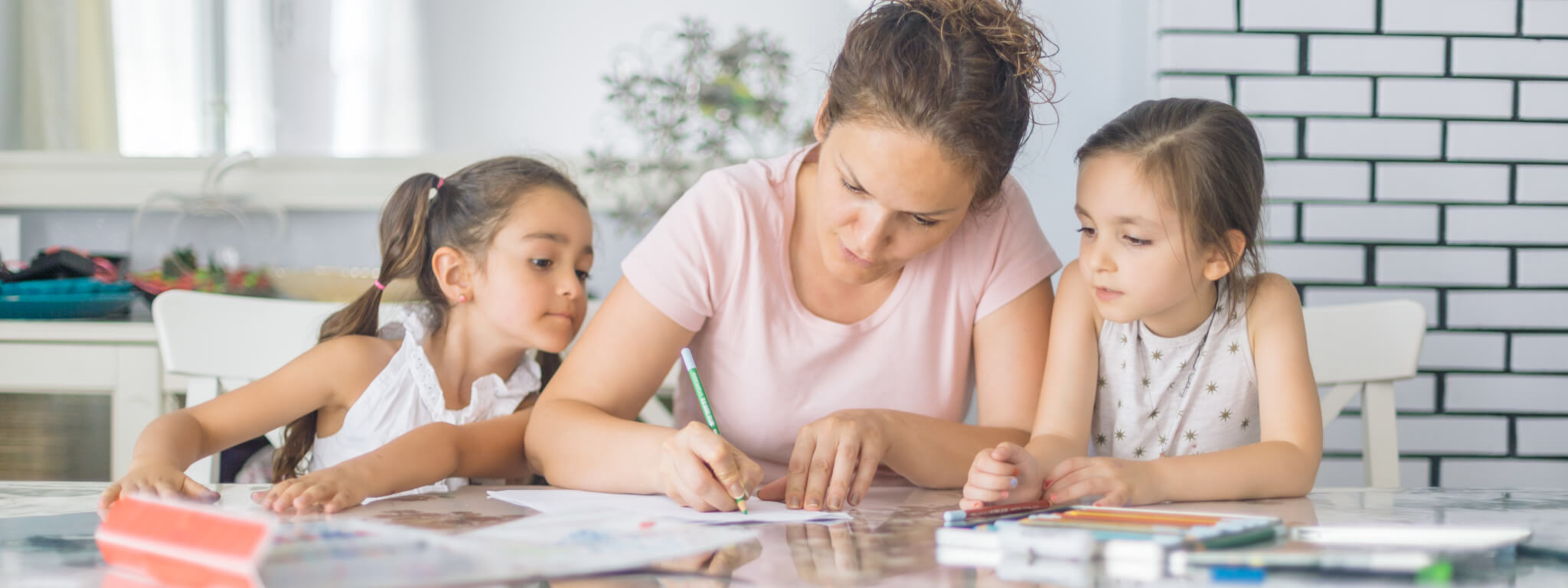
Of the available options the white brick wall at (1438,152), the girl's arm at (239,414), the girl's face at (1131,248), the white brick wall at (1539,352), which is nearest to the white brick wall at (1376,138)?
the white brick wall at (1438,152)

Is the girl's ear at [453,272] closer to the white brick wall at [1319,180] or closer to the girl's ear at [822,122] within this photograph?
the girl's ear at [822,122]

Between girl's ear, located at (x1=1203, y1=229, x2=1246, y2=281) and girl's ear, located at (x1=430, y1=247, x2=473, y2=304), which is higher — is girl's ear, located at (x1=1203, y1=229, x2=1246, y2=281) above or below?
above

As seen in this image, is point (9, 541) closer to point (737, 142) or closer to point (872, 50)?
point (872, 50)

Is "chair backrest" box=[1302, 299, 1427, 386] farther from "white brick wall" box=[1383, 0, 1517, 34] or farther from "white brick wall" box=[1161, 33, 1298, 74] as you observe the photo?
"white brick wall" box=[1383, 0, 1517, 34]

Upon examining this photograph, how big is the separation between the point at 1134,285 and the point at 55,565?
0.95 m

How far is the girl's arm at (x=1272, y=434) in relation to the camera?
0.92 meters

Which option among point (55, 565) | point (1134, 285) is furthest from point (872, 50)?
point (55, 565)

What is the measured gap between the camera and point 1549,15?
5.86 feet

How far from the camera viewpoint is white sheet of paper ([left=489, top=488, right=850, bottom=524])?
0.79 metres

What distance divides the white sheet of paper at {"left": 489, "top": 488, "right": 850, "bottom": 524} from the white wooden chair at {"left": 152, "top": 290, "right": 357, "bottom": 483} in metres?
0.73

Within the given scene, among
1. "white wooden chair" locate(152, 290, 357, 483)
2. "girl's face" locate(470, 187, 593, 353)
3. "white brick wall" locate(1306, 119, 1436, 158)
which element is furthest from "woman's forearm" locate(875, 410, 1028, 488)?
"white brick wall" locate(1306, 119, 1436, 158)

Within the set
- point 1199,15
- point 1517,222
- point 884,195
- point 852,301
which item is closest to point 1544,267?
point 1517,222

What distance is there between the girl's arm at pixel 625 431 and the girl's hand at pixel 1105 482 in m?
0.26

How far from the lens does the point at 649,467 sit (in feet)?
2.98
